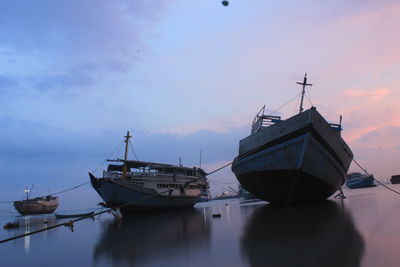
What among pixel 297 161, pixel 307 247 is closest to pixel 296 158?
pixel 297 161

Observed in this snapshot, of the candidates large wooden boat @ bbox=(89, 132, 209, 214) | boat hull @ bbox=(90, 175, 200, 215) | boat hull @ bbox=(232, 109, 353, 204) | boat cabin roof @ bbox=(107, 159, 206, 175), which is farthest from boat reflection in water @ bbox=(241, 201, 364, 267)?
boat cabin roof @ bbox=(107, 159, 206, 175)

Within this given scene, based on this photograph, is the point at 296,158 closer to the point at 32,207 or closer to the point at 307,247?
the point at 307,247

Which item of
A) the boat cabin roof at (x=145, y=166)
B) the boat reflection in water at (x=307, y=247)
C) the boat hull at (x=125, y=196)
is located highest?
the boat cabin roof at (x=145, y=166)

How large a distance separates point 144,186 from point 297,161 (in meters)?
18.2

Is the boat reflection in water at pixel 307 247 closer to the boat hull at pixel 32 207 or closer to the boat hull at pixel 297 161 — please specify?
A: the boat hull at pixel 297 161

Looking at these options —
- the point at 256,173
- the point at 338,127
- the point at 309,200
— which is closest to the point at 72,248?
the point at 256,173

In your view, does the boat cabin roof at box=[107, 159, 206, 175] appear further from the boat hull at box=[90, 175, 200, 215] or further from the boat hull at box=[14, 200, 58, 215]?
the boat hull at box=[14, 200, 58, 215]

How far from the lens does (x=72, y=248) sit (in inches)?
460

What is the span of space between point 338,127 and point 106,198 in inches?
856

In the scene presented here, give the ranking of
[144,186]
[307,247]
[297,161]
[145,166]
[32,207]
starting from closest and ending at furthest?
[307,247], [297,161], [144,186], [145,166], [32,207]

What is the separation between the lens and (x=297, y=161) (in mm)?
17781

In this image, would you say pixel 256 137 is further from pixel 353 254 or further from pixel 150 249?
pixel 353 254

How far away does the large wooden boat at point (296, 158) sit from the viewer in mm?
17750

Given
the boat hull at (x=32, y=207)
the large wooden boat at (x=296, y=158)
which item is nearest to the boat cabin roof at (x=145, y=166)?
the large wooden boat at (x=296, y=158)
